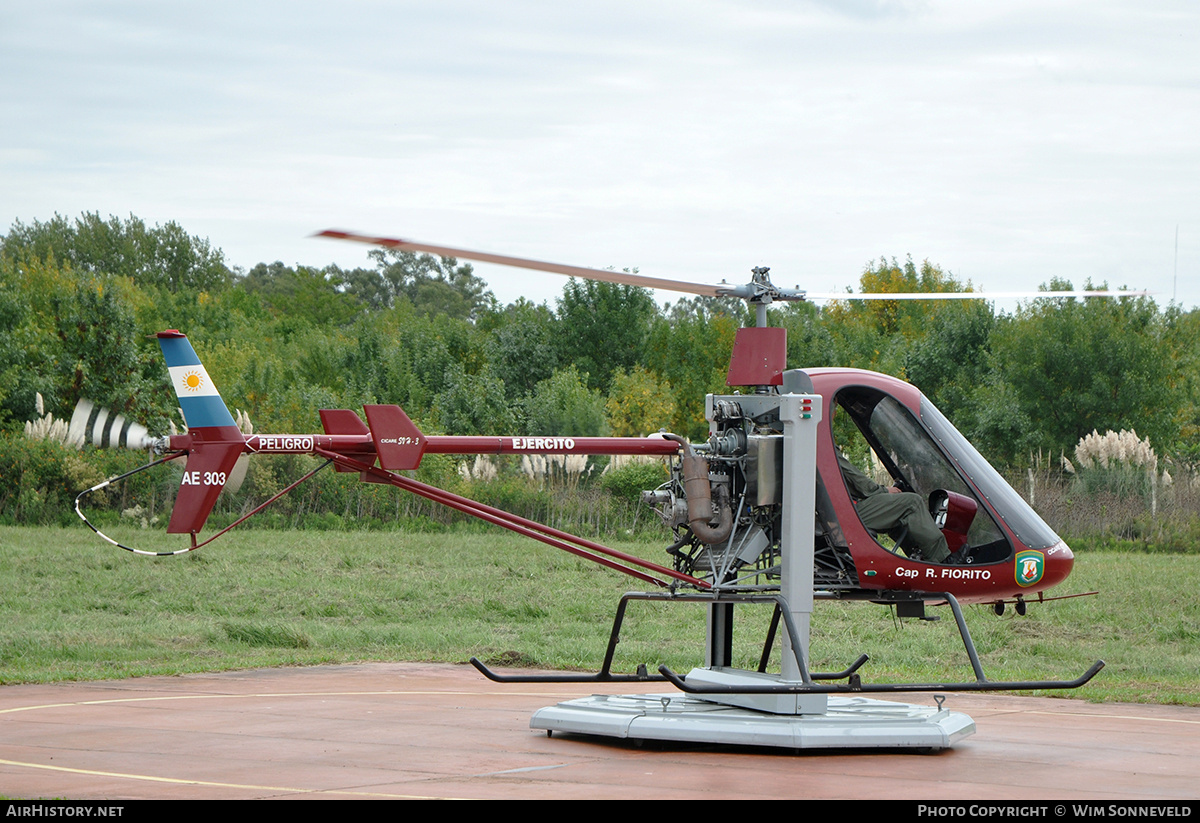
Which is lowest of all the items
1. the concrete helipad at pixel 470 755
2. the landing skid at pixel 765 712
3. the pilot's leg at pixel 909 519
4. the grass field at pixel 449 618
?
the grass field at pixel 449 618

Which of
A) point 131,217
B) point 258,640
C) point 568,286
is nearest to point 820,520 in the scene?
point 258,640

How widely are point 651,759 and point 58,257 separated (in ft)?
243

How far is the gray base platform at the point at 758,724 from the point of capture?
827 cm

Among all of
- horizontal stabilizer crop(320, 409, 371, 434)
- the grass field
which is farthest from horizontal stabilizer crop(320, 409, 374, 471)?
the grass field

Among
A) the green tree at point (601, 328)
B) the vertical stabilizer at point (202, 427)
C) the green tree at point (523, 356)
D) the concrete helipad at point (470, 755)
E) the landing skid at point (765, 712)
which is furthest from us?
the green tree at point (601, 328)

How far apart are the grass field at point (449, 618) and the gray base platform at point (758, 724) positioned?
3606 millimetres

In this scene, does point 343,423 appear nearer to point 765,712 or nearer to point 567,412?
point 765,712

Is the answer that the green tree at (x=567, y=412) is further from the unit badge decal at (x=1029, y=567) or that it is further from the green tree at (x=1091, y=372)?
the unit badge decal at (x=1029, y=567)

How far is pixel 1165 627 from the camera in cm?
1574

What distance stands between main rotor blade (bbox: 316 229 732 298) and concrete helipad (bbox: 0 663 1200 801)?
9.49 ft

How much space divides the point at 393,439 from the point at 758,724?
3.07 meters

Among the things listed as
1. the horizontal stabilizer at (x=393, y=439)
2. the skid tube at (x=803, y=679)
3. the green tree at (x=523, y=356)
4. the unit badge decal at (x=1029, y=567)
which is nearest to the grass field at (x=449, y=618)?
the unit badge decal at (x=1029, y=567)

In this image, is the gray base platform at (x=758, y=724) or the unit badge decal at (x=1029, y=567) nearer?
the gray base platform at (x=758, y=724)

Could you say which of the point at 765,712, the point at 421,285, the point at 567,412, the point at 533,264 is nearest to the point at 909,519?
the point at 765,712
